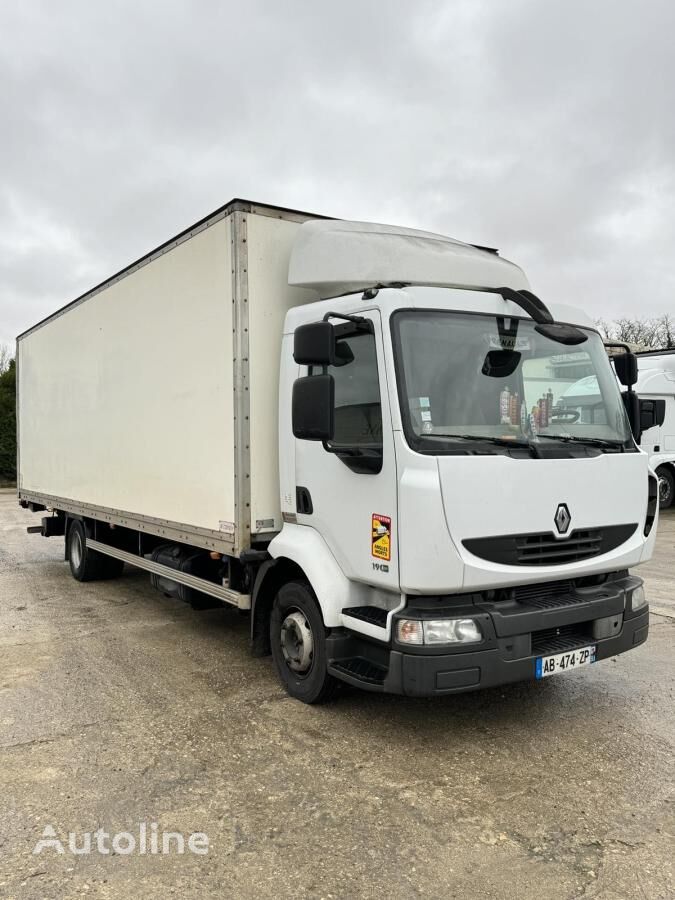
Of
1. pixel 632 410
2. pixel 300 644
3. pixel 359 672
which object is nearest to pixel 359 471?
pixel 359 672

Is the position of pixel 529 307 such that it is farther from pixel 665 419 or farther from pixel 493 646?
pixel 665 419

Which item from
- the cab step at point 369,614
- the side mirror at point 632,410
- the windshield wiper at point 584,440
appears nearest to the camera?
the cab step at point 369,614

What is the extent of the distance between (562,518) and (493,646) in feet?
2.67

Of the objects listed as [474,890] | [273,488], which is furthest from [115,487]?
[474,890]

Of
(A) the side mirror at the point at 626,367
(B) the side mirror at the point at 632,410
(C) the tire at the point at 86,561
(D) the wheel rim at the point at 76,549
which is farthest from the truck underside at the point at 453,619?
(D) the wheel rim at the point at 76,549

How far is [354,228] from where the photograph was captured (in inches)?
181

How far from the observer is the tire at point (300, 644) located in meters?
4.38

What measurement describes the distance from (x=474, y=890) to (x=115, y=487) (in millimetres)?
5157

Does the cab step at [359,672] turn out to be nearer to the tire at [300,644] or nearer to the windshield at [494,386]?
the tire at [300,644]

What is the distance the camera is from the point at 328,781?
3.67 meters

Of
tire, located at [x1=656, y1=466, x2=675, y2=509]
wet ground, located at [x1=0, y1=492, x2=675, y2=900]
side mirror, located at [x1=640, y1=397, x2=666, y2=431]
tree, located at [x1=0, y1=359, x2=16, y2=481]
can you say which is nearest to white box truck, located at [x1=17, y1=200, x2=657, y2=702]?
side mirror, located at [x1=640, y1=397, x2=666, y2=431]

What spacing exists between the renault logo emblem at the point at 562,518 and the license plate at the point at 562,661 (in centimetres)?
69

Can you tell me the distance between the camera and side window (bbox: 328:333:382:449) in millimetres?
3986

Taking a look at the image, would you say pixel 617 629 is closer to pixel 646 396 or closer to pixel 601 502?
pixel 601 502
